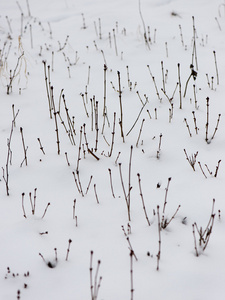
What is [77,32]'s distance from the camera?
230 inches

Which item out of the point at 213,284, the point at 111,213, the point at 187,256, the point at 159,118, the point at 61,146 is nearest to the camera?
the point at 213,284

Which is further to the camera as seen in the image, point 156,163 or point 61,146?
point 61,146

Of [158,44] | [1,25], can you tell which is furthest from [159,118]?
[1,25]

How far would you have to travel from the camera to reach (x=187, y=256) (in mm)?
1927

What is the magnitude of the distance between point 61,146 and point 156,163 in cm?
95

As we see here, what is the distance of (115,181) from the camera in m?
2.58

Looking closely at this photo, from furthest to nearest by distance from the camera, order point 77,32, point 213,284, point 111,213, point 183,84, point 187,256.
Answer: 1. point 77,32
2. point 183,84
3. point 111,213
4. point 187,256
5. point 213,284

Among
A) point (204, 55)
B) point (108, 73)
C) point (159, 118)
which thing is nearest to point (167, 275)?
point (159, 118)

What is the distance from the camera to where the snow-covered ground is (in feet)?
6.01

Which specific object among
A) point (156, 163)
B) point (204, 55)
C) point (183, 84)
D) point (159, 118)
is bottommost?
point (156, 163)

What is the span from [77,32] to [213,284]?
5193 millimetres

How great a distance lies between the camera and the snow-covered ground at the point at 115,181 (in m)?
1.83

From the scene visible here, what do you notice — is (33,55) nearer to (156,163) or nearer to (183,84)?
(183,84)

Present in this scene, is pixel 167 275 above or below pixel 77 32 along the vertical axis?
below
